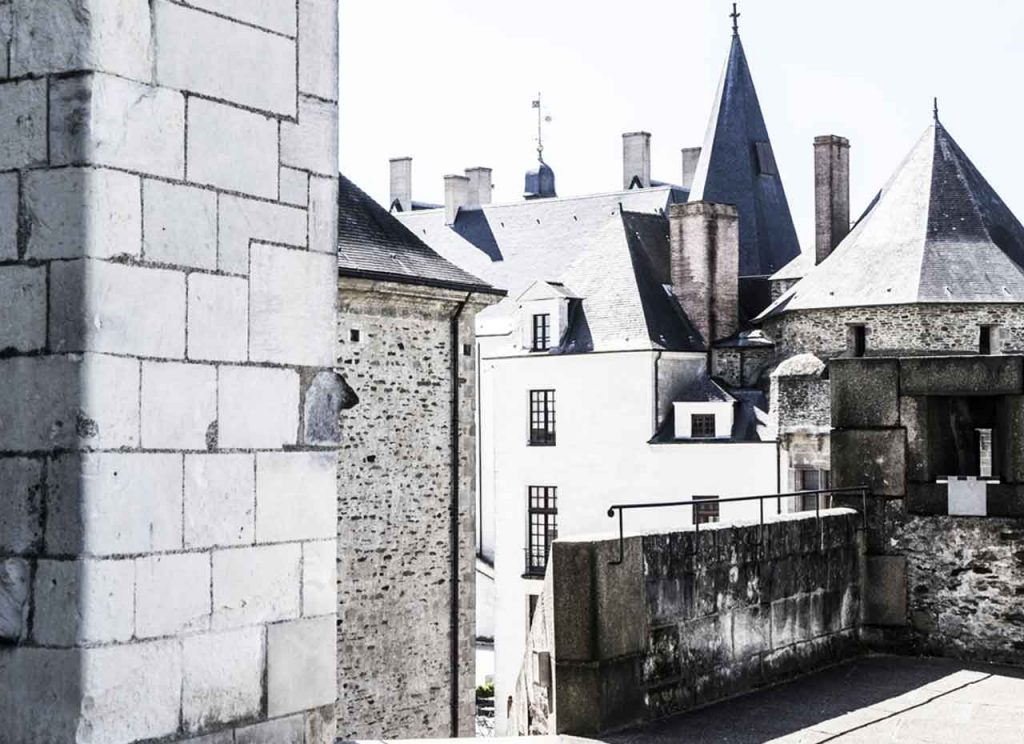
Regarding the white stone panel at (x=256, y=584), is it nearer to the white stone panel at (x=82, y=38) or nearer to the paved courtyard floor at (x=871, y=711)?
the white stone panel at (x=82, y=38)

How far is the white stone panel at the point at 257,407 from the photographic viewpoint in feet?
13.3

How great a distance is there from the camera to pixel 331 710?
14.6ft

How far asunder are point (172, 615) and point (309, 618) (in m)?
0.55

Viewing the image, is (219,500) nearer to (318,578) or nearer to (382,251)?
(318,578)

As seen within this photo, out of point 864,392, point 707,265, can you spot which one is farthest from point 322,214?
point 707,265

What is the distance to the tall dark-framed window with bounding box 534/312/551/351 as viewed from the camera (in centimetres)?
4012

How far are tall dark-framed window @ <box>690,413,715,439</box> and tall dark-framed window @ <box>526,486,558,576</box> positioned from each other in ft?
13.9

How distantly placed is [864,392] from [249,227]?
5.86 m

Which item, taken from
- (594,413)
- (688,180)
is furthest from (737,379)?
(688,180)

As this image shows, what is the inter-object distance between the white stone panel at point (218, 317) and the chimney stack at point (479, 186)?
52.0 metres

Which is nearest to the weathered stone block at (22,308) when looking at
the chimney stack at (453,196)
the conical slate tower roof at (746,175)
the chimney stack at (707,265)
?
the chimney stack at (707,265)

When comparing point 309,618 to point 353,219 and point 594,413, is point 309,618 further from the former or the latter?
point 594,413

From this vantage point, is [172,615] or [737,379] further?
[737,379]

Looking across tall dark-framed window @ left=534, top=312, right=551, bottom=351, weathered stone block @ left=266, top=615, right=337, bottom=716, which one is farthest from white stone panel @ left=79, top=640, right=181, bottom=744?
tall dark-framed window @ left=534, top=312, right=551, bottom=351
